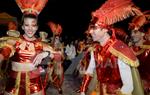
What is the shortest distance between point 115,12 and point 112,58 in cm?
63

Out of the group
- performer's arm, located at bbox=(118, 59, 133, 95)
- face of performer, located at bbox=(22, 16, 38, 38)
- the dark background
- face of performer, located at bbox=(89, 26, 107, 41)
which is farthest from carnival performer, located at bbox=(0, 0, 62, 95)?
the dark background

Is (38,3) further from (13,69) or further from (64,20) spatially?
(64,20)

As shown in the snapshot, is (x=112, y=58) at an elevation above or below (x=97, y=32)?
below

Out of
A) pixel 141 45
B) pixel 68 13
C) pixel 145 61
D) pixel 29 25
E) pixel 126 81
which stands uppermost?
pixel 68 13

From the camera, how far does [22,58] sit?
566 cm

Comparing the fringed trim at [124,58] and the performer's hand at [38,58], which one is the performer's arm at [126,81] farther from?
the performer's hand at [38,58]

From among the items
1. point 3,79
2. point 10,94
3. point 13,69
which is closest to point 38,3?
point 13,69

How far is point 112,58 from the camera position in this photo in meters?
4.85

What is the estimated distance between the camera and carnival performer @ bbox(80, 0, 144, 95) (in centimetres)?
472

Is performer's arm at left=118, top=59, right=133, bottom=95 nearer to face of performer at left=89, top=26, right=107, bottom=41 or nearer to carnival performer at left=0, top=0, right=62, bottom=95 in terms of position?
face of performer at left=89, top=26, right=107, bottom=41

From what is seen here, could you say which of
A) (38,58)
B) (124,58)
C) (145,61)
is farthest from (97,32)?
(145,61)

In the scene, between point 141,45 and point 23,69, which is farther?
point 141,45

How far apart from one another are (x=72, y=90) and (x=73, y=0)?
64.0 feet

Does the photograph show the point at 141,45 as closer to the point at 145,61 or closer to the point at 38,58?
the point at 145,61
